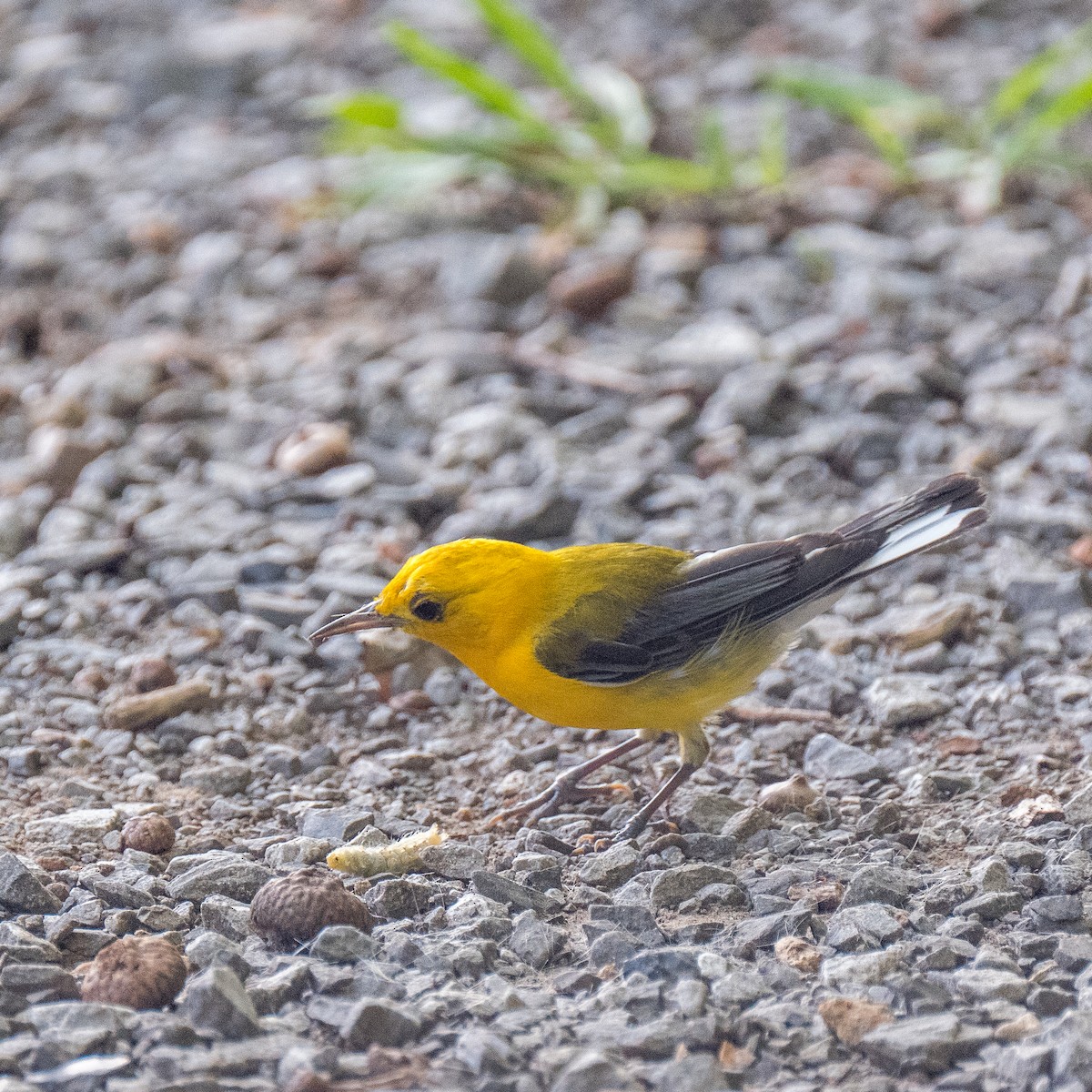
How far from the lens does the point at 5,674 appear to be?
4785 mm

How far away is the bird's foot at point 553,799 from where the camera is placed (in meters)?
4.13

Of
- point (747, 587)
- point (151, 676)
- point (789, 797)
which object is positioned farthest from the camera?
point (151, 676)

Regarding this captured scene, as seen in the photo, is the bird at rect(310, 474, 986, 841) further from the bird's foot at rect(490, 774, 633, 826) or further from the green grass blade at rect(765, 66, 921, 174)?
the green grass blade at rect(765, 66, 921, 174)

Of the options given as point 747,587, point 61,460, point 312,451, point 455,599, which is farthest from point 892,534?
point 61,460

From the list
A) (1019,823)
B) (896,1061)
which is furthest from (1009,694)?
(896,1061)

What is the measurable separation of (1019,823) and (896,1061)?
1.08 meters

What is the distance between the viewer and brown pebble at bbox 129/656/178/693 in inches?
185

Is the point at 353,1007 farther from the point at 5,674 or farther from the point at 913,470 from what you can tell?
the point at 913,470

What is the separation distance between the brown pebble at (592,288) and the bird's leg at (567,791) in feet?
9.61

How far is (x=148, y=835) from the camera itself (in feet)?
12.6

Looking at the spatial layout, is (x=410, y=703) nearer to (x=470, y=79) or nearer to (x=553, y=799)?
(x=553, y=799)

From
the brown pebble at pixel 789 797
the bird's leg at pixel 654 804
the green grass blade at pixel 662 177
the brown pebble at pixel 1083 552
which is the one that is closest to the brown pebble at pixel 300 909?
the bird's leg at pixel 654 804

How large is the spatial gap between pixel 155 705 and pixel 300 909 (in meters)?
1.29

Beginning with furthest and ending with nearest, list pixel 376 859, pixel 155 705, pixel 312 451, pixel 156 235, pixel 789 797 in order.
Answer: pixel 156 235
pixel 312 451
pixel 155 705
pixel 789 797
pixel 376 859
